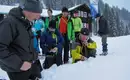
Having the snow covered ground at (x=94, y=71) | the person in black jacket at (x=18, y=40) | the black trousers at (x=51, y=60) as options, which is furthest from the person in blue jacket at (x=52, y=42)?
the person in black jacket at (x=18, y=40)

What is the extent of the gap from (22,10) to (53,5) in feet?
304

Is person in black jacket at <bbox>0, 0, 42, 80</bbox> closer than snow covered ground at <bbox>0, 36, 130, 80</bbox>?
Yes

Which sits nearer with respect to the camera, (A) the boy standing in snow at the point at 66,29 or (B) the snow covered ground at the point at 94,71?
(B) the snow covered ground at the point at 94,71

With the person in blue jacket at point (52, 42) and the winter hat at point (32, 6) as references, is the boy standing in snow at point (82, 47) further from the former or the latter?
the winter hat at point (32, 6)

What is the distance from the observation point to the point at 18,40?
12.0ft

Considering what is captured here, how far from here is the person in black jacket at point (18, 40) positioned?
11.5 feet

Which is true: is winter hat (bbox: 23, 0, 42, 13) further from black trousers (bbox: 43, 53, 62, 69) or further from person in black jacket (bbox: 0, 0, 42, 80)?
black trousers (bbox: 43, 53, 62, 69)

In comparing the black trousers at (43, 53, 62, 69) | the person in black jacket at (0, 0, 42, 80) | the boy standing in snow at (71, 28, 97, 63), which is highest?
the person in black jacket at (0, 0, 42, 80)

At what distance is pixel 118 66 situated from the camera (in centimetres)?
631

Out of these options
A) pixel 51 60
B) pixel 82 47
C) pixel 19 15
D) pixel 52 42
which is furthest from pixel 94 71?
pixel 52 42

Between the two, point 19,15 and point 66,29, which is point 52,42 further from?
point 19,15

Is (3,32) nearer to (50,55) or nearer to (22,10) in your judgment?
(22,10)

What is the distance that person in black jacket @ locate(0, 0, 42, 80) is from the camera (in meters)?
3.52

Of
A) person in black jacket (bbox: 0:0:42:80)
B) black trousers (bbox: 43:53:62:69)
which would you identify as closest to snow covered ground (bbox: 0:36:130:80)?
black trousers (bbox: 43:53:62:69)
